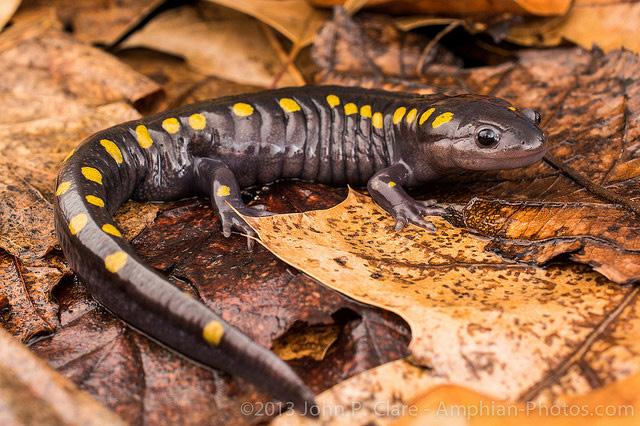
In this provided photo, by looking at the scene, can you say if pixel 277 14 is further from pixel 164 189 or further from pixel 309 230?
pixel 309 230

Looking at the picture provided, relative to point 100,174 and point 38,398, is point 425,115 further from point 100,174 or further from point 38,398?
point 38,398

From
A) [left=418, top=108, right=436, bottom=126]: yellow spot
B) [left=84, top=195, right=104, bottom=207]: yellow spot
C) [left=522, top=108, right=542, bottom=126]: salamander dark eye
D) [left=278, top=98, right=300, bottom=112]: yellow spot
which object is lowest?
Answer: [left=84, top=195, right=104, bottom=207]: yellow spot

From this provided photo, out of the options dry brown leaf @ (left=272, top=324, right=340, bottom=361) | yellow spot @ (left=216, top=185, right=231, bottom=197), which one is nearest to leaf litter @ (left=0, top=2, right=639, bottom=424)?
dry brown leaf @ (left=272, top=324, right=340, bottom=361)

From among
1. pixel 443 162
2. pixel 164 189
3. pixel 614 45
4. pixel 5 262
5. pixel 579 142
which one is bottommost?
pixel 5 262

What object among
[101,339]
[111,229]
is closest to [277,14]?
[111,229]

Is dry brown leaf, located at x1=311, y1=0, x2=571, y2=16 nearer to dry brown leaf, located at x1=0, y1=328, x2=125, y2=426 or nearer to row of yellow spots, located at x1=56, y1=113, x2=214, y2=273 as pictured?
row of yellow spots, located at x1=56, y1=113, x2=214, y2=273

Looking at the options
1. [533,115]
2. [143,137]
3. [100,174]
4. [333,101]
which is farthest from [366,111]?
[100,174]
